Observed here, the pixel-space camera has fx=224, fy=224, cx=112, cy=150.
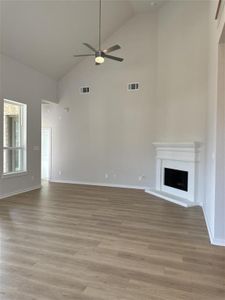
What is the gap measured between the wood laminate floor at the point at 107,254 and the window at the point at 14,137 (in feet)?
5.55

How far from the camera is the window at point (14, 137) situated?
20.3 ft

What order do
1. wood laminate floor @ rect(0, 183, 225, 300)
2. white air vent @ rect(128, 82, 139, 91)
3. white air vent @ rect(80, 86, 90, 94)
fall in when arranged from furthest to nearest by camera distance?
white air vent @ rect(80, 86, 90, 94) < white air vent @ rect(128, 82, 139, 91) < wood laminate floor @ rect(0, 183, 225, 300)

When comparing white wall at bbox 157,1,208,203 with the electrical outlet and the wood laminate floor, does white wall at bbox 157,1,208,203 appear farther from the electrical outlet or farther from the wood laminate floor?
the wood laminate floor

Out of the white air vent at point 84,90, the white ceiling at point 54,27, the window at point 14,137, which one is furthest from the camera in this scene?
the white air vent at point 84,90

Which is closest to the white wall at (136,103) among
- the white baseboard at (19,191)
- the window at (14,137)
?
the white baseboard at (19,191)

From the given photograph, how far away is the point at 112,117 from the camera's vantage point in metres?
7.64

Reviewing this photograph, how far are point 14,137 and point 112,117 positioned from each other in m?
3.16

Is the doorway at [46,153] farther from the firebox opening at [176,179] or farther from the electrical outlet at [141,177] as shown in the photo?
the firebox opening at [176,179]

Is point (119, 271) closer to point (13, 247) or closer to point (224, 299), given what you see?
point (224, 299)

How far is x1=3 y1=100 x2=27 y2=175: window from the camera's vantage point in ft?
20.3

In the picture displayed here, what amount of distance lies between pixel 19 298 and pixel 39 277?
0.34m

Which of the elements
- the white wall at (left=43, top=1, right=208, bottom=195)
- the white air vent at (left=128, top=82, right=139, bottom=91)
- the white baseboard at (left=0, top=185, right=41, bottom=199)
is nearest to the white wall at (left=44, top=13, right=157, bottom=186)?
the white wall at (left=43, top=1, right=208, bottom=195)

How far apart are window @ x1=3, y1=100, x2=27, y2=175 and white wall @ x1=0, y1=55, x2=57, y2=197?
0.18 metres

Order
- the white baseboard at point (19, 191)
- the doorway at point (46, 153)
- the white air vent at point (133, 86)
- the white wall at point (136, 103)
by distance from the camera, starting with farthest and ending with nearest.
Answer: the doorway at point (46, 153) → the white air vent at point (133, 86) → the white baseboard at point (19, 191) → the white wall at point (136, 103)
